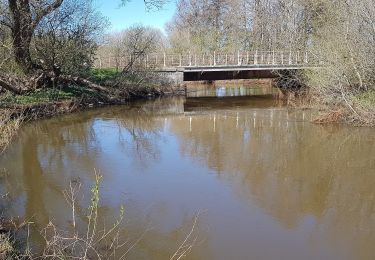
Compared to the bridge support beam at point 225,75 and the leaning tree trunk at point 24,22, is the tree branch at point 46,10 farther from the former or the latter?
the bridge support beam at point 225,75

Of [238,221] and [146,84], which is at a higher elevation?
[146,84]

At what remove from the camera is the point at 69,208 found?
8219mm

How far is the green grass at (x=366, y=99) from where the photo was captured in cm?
1585

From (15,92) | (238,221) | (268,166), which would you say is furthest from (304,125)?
(15,92)

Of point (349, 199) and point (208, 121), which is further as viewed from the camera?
point (208, 121)

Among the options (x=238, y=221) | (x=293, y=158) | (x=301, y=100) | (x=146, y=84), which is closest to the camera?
(x=238, y=221)

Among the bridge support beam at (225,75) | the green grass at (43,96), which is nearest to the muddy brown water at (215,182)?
the green grass at (43,96)

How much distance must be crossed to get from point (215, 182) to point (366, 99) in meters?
8.96

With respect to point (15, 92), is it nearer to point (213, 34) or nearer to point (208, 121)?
point (208, 121)

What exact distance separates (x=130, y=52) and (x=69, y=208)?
21262 millimetres

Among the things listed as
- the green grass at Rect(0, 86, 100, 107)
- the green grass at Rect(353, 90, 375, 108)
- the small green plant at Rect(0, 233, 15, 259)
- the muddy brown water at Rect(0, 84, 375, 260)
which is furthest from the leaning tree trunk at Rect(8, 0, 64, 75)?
the small green plant at Rect(0, 233, 15, 259)

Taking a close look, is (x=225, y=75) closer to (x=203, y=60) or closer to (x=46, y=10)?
(x=203, y=60)

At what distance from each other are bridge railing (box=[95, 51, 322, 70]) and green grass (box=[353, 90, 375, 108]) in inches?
461

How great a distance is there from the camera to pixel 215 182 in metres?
9.88
